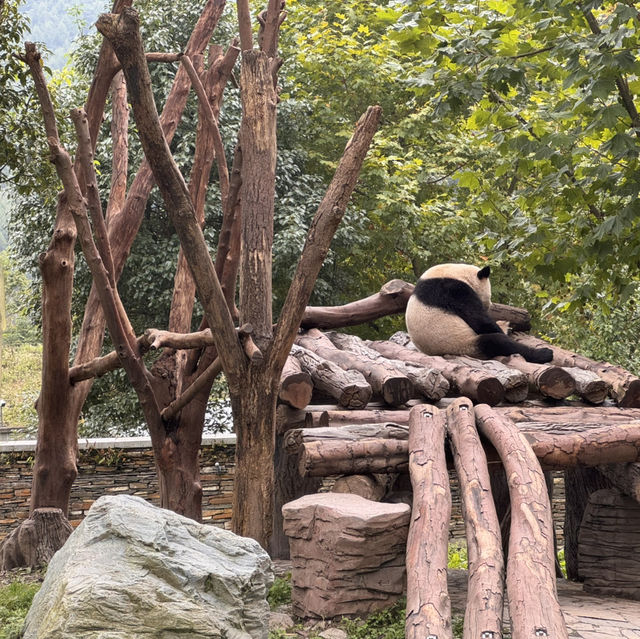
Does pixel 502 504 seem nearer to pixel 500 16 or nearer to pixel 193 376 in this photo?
pixel 193 376

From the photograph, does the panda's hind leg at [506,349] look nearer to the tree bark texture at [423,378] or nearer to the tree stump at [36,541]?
the tree bark texture at [423,378]

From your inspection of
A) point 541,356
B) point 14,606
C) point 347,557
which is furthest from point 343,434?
point 541,356

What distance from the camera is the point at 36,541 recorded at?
5617 mm

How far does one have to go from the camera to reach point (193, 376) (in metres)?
5.87

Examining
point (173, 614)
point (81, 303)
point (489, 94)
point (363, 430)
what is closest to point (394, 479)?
point (363, 430)

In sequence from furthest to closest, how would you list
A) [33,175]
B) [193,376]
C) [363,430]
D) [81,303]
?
1. [81,303]
2. [33,175]
3. [193,376]
4. [363,430]

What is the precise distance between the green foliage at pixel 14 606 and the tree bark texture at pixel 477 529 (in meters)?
2.08

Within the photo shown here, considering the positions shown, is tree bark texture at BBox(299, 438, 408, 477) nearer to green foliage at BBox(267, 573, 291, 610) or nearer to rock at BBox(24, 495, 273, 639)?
green foliage at BBox(267, 573, 291, 610)

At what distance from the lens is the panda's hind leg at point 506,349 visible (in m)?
6.46

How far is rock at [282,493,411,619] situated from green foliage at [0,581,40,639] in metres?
1.34

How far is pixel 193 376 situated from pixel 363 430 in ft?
4.52

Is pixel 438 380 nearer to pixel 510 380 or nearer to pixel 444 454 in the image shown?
pixel 510 380

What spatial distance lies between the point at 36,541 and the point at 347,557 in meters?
2.51

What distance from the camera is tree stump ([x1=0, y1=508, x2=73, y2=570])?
562cm
